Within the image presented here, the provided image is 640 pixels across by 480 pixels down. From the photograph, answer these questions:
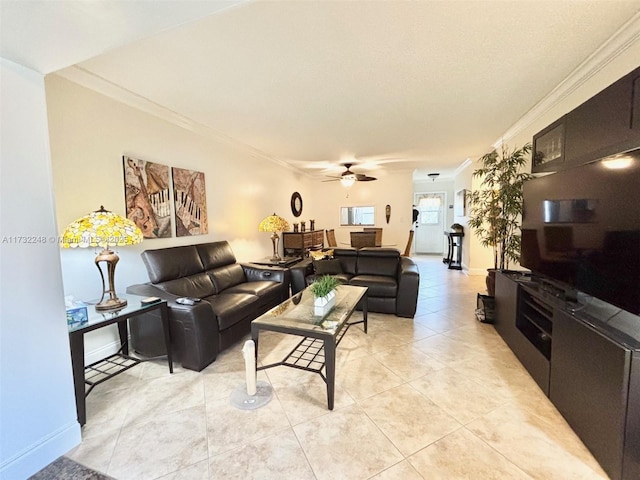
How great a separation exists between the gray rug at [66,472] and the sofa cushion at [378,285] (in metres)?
2.82

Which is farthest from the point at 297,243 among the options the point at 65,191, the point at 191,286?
the point at 65,191

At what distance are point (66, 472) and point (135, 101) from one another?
3.02 meters

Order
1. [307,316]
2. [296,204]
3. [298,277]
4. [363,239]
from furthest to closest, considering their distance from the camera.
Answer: [296,204], [363,239], [298,277], [307,316]

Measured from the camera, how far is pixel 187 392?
2.05m

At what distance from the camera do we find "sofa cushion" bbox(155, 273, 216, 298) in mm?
2693

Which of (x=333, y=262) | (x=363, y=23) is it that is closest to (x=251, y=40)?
(x=363, y=23)

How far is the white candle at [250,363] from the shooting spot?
193 cm

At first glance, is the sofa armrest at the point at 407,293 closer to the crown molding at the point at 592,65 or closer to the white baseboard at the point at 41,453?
the crown molding at the point at 592,65

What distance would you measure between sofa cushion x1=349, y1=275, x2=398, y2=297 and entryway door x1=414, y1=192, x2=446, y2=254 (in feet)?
19.7

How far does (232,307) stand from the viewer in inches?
103

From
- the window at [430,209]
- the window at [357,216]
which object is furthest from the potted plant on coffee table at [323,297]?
the window at [430,209]

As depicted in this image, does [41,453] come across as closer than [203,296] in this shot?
Yes

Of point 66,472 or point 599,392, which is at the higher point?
point 599,392

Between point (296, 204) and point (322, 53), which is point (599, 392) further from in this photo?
point (296, 204)
